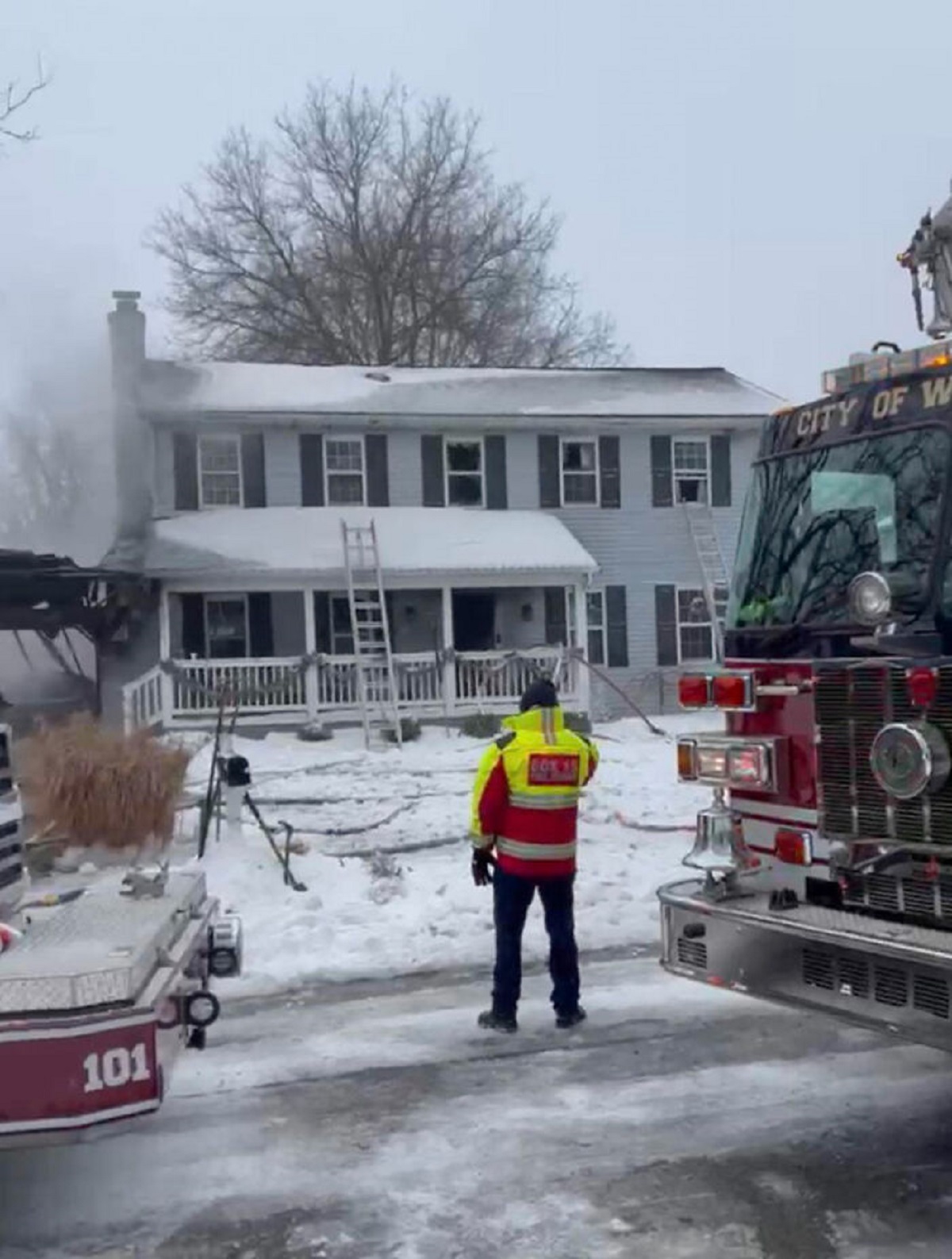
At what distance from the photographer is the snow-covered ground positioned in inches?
294

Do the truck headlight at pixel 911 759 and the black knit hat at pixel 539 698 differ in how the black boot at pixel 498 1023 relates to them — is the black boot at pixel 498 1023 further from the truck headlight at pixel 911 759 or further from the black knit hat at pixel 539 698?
the truck headlight at pixel 911 759

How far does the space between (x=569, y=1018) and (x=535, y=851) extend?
2.62ft

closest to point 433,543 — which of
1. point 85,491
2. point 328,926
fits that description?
point 85,491

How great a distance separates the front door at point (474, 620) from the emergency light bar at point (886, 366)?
18914 millimetres

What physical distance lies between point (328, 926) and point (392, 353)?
96.8 ft

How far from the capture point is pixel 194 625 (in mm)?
22469

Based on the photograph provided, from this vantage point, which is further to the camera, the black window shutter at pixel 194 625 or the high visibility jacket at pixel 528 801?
the black window shutter at pixel 194 625

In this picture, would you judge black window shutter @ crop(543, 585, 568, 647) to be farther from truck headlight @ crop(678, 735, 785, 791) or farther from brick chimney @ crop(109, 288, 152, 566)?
Result: truck headlight @ crop(678, 735, 785, 791)

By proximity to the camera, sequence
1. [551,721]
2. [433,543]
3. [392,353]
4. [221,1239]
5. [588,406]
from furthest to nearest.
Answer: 1. [392,353]
2. [588,406]
3. [433,543]
4. [551,721]
5. [221,1239]

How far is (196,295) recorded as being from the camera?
3709 centimetres

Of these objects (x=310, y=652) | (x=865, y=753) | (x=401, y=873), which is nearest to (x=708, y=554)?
(x=310, y=652)

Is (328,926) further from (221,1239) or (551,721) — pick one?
(221,1239)

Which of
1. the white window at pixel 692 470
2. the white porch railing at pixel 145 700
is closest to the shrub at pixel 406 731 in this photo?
the white porch railing at pixel 145 700

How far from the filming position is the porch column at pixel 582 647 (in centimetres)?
2070
